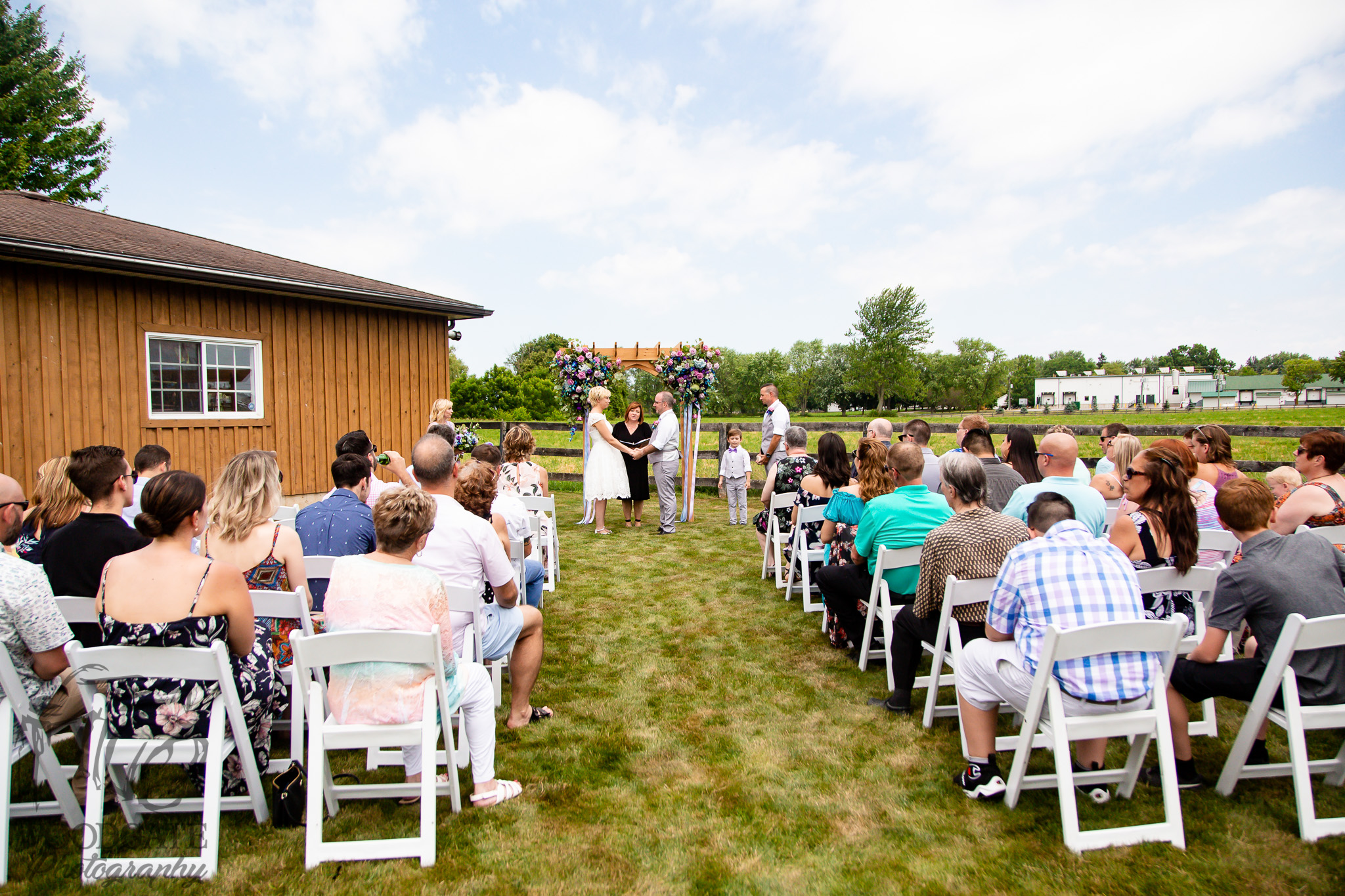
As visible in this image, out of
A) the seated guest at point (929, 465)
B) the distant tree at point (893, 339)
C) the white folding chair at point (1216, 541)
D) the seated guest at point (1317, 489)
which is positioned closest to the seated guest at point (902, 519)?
the seated guest at point (929, 465)

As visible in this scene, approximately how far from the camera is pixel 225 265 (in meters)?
8.34

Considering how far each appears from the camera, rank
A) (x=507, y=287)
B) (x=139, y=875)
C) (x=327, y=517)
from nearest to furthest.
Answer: (x=139, y=875) → (x=327, y=517) → (x=507, y=287)

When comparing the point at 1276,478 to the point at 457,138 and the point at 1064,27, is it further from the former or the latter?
the point at 457,138

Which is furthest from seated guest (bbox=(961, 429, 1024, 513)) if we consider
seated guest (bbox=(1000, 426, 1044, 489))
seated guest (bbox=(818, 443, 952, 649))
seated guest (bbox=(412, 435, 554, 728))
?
seated guest (bbox=(412, 435, 554, 728))

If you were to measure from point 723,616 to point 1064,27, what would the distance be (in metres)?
8.13

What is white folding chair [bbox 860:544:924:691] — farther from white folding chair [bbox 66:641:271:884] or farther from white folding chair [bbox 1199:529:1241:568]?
white folding chair [bbox 66:641:271:884]

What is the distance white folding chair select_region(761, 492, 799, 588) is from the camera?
633cm

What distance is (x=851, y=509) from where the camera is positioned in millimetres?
4891

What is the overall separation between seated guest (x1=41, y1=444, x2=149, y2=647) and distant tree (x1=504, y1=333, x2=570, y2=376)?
56229mm

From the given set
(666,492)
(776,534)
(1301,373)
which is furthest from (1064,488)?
(1301,373)

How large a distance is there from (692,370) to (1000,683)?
8177 millimetres

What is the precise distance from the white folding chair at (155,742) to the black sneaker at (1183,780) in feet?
12.1

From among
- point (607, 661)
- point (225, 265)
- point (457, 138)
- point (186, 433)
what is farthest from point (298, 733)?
point (457, 138)

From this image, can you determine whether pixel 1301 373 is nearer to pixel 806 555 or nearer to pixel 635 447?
pixel 635 447
